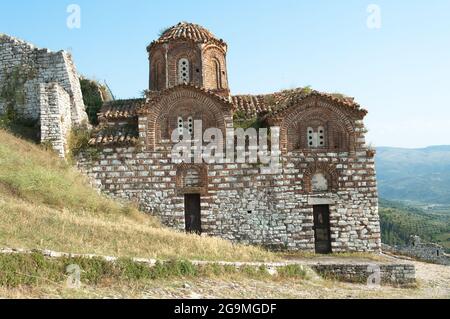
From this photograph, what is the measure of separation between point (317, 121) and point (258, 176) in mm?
3074

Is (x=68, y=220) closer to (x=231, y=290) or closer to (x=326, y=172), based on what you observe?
(x=231, y=290)

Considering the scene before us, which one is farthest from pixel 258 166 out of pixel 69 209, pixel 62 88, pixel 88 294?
pixel 88 294

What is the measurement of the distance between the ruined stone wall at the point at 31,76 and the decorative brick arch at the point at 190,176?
15.8ft

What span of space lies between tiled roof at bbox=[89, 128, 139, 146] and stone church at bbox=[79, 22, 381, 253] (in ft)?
0.12

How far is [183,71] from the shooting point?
1984 cm

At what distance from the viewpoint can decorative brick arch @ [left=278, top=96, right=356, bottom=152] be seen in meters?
18.0

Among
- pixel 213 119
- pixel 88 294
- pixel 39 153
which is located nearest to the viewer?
pixel 88 294

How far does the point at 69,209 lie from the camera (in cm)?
1492

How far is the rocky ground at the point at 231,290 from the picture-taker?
28.8 feet

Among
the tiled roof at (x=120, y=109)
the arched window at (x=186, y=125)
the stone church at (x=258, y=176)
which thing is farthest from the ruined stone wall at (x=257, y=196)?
the tiled roof at (x=120, y=109)

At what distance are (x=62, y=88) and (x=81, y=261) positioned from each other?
10772 mm

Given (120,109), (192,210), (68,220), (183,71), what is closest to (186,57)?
(183,71)

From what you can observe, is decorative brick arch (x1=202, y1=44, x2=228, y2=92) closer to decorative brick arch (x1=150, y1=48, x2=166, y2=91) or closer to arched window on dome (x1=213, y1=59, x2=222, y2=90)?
arched window on dome (x1=213, y1=59, x2=222, y2=90)
